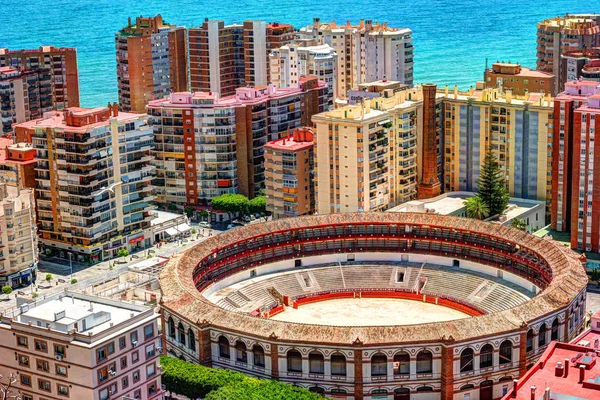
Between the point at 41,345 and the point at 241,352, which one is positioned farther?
the point at 241,352

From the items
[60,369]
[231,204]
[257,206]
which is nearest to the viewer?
[60,369]

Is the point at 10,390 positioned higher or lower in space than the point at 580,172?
lower

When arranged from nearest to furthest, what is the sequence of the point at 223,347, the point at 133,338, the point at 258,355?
the point at 133,338 → the point at 258,355 → the point at 223,347

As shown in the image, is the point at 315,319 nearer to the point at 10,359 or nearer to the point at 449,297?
the point at 449,297

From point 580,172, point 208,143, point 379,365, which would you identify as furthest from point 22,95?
point 379,365

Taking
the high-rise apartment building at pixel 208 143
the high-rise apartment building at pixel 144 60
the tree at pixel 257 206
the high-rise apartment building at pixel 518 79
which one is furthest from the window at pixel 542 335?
the high-rise apartment building at pixel 144 60

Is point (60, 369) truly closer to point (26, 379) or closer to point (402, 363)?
point (26, 379)

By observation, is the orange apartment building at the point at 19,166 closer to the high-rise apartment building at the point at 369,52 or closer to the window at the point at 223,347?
the window at the point at 223,347

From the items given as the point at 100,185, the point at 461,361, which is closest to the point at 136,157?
the point at 100,185
